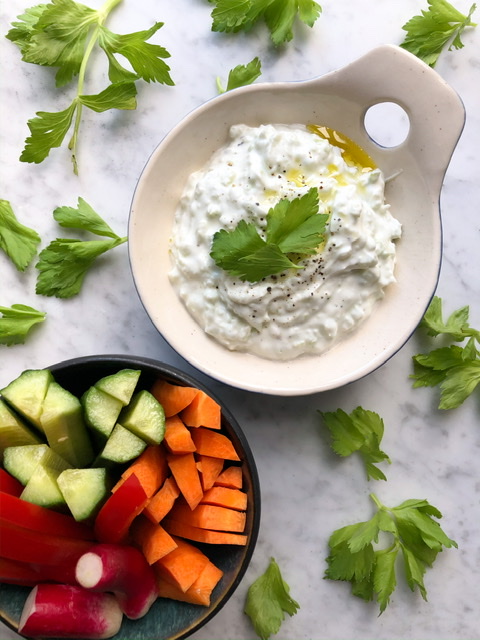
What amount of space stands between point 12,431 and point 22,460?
Result: 0.08 meters

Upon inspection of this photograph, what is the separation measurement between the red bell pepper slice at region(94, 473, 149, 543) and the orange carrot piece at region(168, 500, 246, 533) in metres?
0.18

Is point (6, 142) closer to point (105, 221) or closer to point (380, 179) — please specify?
point (105, 221)

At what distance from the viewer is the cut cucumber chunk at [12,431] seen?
Result: 1.82 meters

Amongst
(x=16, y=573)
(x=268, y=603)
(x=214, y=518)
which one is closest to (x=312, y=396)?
(x=214, y=518)

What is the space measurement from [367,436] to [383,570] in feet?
1.37

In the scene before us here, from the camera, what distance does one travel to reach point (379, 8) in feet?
7.68

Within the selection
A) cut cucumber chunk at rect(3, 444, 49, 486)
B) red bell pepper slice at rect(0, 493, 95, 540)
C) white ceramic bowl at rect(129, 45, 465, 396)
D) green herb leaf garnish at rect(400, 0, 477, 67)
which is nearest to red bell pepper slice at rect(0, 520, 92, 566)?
red bell pepper slice at rect(0, 493, 95, 540)

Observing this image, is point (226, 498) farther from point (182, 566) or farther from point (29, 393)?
point (29, 393)

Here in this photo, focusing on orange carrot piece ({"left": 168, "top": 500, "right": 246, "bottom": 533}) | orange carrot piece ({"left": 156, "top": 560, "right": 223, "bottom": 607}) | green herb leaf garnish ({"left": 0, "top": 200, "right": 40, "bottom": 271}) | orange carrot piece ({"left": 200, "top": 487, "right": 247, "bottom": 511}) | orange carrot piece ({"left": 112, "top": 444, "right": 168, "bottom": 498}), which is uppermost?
green herb leaf garnish ({"left": 0, "top": 200, "right": 40, "bottom": 271})

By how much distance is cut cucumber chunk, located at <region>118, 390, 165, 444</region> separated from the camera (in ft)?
6.09

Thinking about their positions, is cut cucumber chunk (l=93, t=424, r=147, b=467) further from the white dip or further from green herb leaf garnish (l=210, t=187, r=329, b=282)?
green herb leaf garnish (l=210, t=187, r=329, b=282)

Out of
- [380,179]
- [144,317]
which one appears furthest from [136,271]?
[380,179]

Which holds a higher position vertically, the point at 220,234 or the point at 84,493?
the point at 220,234

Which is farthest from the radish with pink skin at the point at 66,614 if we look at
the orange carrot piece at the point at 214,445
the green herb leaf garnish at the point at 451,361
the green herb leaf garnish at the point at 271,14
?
the green herb leaf garnish at the point at 271,14
